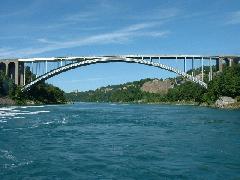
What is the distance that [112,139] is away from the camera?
2077 centimetres

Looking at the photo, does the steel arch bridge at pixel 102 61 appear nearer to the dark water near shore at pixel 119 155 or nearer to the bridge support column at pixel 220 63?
the bridge support column at pixel 220 63

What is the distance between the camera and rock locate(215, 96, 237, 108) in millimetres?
61200

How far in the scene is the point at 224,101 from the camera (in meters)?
62.2

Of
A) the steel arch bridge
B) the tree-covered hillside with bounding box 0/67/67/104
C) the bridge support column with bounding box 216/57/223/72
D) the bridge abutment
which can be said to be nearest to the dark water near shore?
the steel arch bridge

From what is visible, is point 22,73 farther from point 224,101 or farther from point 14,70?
point 224,101

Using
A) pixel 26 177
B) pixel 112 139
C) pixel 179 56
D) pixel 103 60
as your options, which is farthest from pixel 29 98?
pixel 26 177

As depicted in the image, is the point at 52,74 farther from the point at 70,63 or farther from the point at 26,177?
the point at 26,177

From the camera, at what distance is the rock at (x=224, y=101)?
61200 mm

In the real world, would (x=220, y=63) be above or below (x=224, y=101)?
above

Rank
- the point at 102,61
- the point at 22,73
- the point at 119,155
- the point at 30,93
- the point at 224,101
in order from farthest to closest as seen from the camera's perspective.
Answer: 1. the point at 30,93
2. the point at 22,73
3. the point at 102,61
4. the point at 224,101
5. the point at 119,155

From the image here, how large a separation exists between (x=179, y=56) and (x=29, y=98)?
29.1 metres

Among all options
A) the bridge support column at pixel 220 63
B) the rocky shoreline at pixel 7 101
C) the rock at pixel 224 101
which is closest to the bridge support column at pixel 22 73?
the rocky shoreline at pixel 7 101

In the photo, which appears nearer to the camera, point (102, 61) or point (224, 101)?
point (224, 101)

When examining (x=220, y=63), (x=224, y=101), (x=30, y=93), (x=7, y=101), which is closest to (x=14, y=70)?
(x=30, y=93)
